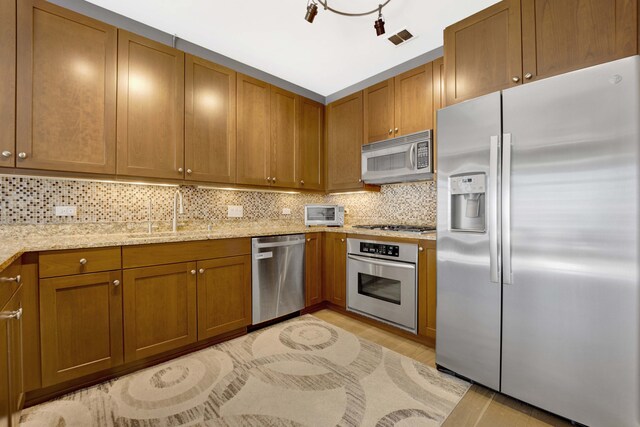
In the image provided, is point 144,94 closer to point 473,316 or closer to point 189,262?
point 189,262

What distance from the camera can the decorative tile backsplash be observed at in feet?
6.46

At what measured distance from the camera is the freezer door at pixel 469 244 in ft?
5.52

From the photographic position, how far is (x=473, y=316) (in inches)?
70.4

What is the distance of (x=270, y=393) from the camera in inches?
67.9

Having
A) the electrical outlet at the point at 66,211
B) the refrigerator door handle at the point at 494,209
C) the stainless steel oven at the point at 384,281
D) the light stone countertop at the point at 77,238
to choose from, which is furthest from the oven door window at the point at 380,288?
the electrical outlet at the point at 66,211

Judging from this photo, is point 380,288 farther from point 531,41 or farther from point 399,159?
point 531,41

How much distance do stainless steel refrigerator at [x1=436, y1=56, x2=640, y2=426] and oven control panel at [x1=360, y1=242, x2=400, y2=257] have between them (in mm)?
609

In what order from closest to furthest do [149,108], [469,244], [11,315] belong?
1. [11,315]
2. [469,244]
3. [149,108]

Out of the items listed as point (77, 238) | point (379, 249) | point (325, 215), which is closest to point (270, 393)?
point (379, 249)

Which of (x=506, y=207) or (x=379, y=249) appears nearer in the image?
(x=506, y=207)

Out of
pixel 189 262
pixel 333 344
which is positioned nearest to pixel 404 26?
pixel 189 262

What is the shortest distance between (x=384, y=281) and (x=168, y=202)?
2123mm

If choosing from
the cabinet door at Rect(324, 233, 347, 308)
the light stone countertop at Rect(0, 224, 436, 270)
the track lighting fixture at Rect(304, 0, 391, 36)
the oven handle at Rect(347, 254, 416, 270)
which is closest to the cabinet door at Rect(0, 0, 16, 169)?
the light stone countertop at Rect(0, 224, 436, 270)

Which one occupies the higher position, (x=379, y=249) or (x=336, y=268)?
(x=379, y=249)
